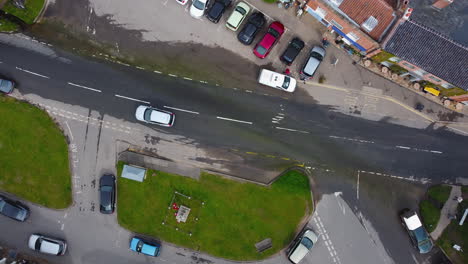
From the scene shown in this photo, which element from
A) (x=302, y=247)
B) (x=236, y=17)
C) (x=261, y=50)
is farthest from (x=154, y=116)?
→ (x=302, y=247)

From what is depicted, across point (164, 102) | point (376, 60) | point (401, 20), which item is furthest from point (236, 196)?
point (401, 20)

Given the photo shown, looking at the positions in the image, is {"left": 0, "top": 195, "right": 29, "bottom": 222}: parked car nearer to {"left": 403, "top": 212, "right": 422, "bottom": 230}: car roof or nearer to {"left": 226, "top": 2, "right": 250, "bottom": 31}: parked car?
{"left": 226, "top": 2, "right": 250, "bottom": 31}: parked car

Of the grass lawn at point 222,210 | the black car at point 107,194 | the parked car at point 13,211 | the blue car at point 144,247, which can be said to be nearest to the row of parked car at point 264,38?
the grass lawn at point 222,210

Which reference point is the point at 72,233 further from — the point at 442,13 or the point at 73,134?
the point at 442,13

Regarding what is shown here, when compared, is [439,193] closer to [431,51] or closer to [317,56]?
[431,51]

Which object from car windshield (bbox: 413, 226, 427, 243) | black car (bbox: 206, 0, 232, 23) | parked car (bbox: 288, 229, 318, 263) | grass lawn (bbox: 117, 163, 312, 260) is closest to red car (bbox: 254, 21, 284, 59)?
black car (bbox: 206, 0, 232, 23)

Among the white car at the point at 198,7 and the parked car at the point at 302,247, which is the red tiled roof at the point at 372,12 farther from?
the parked car at the point at 302,247
